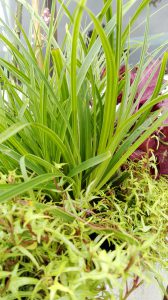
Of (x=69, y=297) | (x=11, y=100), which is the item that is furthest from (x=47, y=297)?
(x=11, y=100)

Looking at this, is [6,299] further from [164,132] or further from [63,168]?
[164,132]

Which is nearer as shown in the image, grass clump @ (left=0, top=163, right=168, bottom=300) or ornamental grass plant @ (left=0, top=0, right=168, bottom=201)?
grass clump @ (left=0, top=163, right=168, bottom=300)

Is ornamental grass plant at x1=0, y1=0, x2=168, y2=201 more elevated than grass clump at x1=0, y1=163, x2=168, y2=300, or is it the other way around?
ornamental grass plant at x1=0, y1=0, x2=168, y2=201

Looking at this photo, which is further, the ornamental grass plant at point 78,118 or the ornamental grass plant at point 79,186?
the ornamental grass plant at point 78,118

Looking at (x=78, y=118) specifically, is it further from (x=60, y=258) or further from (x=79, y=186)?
(x=60, y=258)

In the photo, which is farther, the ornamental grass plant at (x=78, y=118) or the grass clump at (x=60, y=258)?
the ornamental grass plant at (x=78, y=118)

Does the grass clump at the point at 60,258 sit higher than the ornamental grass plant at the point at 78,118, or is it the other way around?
the ornamental grass plant at the point at 78,118

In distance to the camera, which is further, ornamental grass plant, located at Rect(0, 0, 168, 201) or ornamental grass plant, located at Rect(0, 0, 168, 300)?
ornamental grass plant, located at Rect(0, 0, 168, 201)

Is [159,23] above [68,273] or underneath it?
above

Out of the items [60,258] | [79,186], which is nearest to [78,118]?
[79,186]
